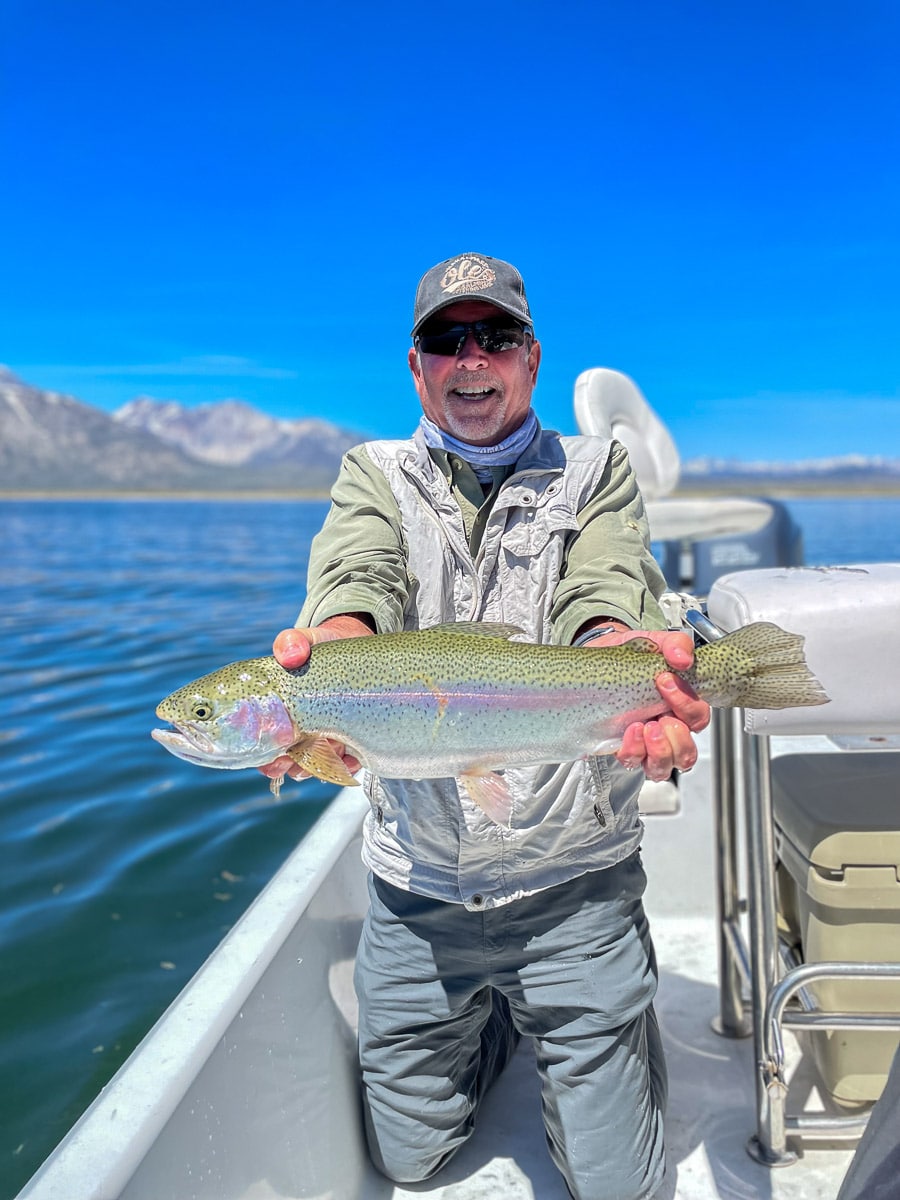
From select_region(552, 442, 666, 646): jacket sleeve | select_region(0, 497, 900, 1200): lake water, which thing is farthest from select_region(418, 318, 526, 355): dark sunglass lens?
select_region(0, 497, 900, 1200): lake water

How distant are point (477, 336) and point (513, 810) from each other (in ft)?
5.01

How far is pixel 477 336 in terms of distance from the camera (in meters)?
3.06

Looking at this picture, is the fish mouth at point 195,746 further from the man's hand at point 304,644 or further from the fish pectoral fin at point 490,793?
the fish pectoral fin at point 490,793

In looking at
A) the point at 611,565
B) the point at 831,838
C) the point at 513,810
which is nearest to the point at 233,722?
the point at 513,810

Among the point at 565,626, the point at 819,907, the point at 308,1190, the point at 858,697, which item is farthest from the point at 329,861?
the point at 858,697

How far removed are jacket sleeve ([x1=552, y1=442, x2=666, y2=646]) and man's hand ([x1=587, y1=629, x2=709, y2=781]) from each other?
30 centimetres

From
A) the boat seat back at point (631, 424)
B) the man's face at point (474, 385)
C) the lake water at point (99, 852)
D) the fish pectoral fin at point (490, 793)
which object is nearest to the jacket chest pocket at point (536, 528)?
the man's face at point (474, 385)

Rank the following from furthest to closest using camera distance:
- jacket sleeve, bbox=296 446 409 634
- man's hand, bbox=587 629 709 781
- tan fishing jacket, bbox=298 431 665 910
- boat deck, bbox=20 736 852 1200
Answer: tan fishing jacket, bbox=298 431 665 910
jacket sleeve, bbox=296 446 409 634
man's hand, bbox=587 629 709 781
boat deck, bbox=20 736 852 1200

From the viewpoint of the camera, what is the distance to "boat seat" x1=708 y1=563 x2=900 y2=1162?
2.65 meters

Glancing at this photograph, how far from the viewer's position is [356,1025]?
3.57 meters

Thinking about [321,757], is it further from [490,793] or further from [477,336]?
[477,336]

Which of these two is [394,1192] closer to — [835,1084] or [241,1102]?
[241,1102]

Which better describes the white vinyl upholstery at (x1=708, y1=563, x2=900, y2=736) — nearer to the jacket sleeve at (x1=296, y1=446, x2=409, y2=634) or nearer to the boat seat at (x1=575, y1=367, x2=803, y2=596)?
the jacket sleeve at (x1=296, y1=446, x2=409, y2=634)

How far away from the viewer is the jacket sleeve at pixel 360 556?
275 cm
